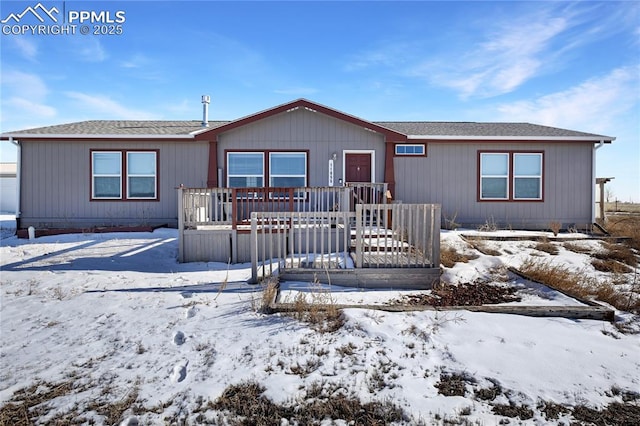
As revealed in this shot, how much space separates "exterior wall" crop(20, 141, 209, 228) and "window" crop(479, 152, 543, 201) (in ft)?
30.3

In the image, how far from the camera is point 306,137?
11.0 meters

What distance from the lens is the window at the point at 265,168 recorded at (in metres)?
11.1

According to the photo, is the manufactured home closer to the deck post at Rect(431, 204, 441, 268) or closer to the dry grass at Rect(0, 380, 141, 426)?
the deck post at Rect(431, 204, 441, 268)

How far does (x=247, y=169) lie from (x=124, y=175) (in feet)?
13.2

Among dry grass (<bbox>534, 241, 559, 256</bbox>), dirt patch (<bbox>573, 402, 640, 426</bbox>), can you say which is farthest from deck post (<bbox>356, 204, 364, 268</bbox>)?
dry grass (<bbox>534, 241, 559, 256</bbox>)

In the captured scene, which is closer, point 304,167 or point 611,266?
point 611,266

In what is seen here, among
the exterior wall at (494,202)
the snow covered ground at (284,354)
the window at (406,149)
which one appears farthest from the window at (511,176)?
the snow covered ground at (284,354)

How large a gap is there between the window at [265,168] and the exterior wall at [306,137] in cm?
20

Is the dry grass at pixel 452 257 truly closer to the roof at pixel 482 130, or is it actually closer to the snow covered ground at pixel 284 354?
the snow covered ground at pixel 284 354

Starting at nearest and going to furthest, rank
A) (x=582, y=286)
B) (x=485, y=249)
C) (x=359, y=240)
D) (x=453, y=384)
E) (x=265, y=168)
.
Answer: (x=453, y=384) < (x=582, y=286) < (x=359, y=240) < (x=485, y=249) < (x=265, y=168)

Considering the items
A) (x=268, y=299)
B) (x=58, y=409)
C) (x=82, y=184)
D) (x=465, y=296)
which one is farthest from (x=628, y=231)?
(x=82, y=184)

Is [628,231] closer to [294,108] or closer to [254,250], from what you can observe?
[294,108]

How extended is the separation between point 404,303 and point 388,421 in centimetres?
244

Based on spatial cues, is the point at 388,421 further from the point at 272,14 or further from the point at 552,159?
the point at 552,159
